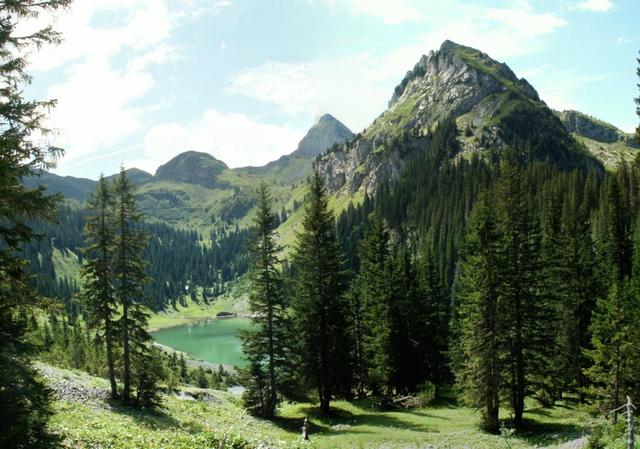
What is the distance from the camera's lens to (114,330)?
36.2 m

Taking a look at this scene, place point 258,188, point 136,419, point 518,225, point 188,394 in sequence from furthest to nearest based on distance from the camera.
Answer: point 188,394
point 258,188
point 518,225
point 136,419

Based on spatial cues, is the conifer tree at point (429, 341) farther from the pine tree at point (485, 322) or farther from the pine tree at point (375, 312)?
the pine tree at point (485, 322)

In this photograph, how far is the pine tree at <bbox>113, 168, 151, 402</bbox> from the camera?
35.9 metres

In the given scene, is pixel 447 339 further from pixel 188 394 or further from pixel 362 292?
pixel 188 394

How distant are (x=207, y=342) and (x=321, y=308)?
133222 millimetres

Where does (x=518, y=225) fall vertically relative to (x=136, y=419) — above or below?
above

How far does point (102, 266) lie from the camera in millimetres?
35875

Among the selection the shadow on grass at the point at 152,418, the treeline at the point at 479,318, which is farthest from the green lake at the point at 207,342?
the shadow on grass at the point at 152,418

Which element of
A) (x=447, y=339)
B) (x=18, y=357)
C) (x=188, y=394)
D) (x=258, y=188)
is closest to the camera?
(x=18, y=357)

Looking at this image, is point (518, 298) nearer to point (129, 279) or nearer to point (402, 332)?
point (402, 332)

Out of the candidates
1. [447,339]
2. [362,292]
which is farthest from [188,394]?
[447,339]

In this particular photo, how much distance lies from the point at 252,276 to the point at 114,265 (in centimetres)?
1078

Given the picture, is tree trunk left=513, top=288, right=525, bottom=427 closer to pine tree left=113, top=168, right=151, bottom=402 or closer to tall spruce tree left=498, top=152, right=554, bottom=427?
tall spruce tree left=498, top=152, right=554, bottom=427

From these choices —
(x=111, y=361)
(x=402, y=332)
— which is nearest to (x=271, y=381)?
(x=111, y=361)
